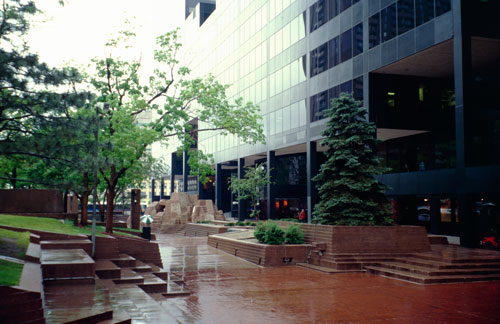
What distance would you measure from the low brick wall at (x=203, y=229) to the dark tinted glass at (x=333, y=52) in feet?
52.4

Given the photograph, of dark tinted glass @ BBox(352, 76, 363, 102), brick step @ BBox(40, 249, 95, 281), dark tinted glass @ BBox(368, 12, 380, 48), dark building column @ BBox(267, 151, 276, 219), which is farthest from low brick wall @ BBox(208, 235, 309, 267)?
dark building column @ BBox(267, 151, 276, 219)

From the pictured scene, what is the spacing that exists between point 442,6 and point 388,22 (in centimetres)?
470

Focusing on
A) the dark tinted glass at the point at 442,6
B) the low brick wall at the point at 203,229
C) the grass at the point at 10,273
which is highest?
the dark tinted glass at the point at 442,6

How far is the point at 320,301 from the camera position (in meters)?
12.2

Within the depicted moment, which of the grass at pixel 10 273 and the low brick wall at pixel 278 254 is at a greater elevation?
the grass at pixel 10 273

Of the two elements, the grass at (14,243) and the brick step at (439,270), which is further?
the brick step at (439,270)

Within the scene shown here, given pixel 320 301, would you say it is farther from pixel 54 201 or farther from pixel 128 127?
pixel 54 201

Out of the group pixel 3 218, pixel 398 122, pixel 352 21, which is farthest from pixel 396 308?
pixel 352 21

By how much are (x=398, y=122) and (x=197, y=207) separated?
26389 mm

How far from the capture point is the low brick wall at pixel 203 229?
38.0 metres

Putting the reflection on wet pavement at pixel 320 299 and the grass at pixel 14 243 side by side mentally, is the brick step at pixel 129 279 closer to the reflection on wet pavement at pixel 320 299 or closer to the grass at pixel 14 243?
the reflection on wet pavement at pixel 320 299

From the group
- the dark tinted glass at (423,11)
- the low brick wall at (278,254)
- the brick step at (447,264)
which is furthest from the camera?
the dark tinted glass at (423,11)

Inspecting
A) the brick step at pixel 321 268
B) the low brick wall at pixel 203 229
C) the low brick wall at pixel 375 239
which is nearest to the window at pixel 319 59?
the low brick wall at pixel 203 229

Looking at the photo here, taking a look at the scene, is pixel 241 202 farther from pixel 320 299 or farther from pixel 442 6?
pixel 320 299
